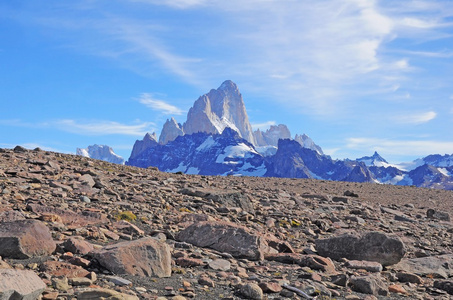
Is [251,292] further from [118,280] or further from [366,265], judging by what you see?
[366,265]

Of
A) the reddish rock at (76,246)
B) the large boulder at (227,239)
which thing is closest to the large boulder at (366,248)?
the large boulder at (227,239)

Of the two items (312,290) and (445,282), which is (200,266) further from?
(445,282)

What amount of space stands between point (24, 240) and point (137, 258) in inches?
90.9

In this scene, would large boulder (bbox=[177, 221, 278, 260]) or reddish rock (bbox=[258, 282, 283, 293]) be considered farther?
large boulder (bbox=[177, 221, 278, 260])

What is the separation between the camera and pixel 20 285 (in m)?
6.65

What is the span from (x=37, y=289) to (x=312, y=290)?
17.6 feet

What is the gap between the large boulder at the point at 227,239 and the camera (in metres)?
11.6

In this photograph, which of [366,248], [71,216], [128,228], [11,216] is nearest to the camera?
[11,216]

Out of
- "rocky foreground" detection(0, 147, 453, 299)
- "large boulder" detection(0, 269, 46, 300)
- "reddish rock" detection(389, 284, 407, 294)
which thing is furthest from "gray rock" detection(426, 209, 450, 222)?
"large boulder" detection(0, 269, 46, 300)

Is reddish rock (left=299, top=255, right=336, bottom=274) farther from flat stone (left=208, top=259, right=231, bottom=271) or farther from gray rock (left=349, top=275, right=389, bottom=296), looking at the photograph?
flat stone (left=208, top=259, right=231, bottom=271)

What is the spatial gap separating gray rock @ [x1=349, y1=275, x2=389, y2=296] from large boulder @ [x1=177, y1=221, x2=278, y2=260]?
2.56m

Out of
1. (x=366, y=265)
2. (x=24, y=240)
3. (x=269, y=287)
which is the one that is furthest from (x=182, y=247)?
(x=366, y=265)

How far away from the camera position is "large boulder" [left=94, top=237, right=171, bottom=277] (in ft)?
28.9

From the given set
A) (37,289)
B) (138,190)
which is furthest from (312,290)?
(138,190)
